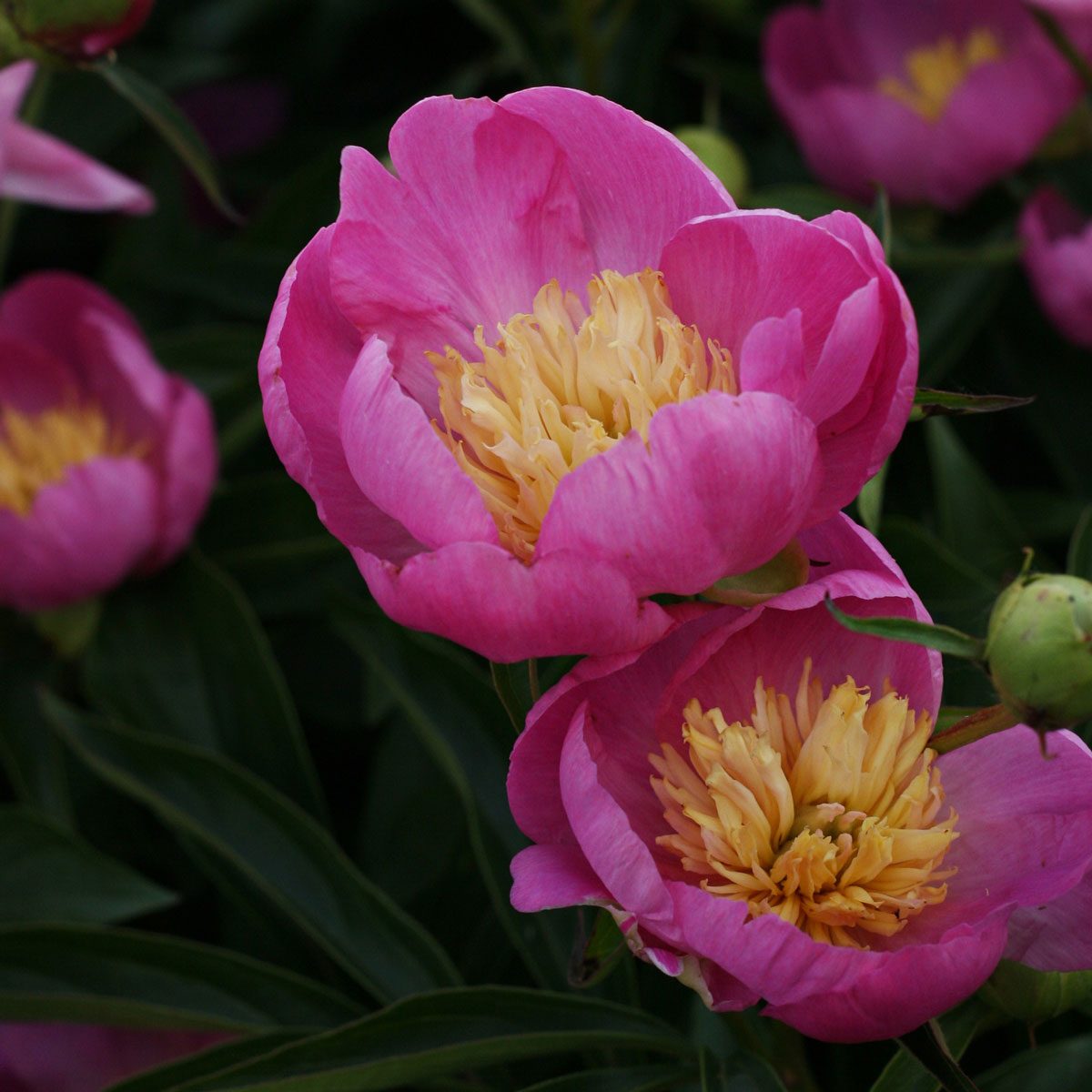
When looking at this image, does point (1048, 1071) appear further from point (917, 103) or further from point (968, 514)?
point (917, 103)

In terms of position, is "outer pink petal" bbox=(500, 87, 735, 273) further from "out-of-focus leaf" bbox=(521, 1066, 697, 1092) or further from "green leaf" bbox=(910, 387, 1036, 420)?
"out-of-focus leaf" bbox=(521, 1066, 697, 1092)

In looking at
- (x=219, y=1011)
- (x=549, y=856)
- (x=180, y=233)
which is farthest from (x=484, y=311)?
(x=180, y=233)

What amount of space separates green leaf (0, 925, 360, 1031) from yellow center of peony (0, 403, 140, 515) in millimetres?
336

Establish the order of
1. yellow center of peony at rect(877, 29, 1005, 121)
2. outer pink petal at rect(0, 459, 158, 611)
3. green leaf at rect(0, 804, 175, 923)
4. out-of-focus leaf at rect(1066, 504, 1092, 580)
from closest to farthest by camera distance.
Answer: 1. out-of-focus leaf at rect(1066, 504, 1092, 580)
2. green leaf at rect(0, 804, 175, 923)
3. outer pink petal at rect(0, 459, 158, 611)
4. yellow center of peony at rect(877, 29, 1005, 121)

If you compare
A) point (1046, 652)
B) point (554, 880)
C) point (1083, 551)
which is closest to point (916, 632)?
point (1046, 652)

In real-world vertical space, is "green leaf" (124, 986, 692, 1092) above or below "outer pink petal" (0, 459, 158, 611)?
below

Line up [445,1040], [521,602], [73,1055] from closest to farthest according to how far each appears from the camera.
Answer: [521,602], [445,1040], [73,1055]

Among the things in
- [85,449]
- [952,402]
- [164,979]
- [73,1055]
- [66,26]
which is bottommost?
[73,1055]

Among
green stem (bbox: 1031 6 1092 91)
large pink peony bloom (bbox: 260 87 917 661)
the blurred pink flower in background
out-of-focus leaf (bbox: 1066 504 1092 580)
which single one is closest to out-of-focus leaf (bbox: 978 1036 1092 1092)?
out-of-focus leaf (bbox: 1066 504 1092 580)

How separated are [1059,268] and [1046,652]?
62 centimetres

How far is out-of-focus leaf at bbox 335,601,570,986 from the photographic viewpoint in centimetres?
74

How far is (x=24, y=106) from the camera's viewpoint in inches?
39.5

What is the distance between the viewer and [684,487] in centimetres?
43

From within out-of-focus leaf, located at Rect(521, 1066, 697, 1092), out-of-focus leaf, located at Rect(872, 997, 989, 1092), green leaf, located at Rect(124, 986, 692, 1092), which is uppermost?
out-of-focus leaf, located at Rect(872, 997, 989, 1092)
